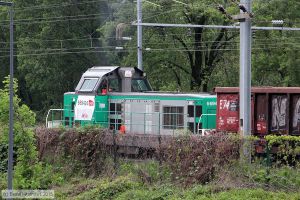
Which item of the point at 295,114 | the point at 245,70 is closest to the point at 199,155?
the point at 245,70

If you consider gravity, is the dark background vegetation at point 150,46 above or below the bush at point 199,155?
above

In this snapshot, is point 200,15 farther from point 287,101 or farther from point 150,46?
point 287,101

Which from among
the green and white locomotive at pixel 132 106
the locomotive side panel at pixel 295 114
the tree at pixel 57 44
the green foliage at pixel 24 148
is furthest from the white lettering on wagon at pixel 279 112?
the tree at pixel 57 44

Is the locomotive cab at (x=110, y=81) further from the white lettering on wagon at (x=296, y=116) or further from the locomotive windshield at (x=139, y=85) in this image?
the white lettering on wagon at (x=296, y=116)

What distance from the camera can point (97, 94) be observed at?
33.6 meters

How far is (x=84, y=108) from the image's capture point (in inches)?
1335

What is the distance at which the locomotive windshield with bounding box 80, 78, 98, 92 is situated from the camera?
33844 mm

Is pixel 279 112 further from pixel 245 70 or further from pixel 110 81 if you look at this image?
pixel 110 81

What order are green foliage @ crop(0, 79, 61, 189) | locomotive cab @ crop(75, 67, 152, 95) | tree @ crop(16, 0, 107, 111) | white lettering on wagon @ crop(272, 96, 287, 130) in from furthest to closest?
tree @ crop(16, 0, 107, 111)
locomotive cab @ crop(75, 67, 152, 95)
white lettering on wagon @ crop(272, 96, 287, 130)
green foliage @ crop(0, 79, 61, 189)

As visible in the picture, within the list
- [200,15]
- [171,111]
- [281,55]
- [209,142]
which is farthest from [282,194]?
[200,15]

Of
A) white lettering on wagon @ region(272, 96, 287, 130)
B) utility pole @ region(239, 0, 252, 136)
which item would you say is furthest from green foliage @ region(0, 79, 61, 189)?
white lettering on wagon @ region(272, 96, 287, 130)

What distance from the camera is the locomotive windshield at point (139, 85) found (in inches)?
1388

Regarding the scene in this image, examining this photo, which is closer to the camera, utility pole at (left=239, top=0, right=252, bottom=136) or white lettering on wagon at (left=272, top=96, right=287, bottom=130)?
utility pole at (left=239, top=0, right=252, bottom=136)

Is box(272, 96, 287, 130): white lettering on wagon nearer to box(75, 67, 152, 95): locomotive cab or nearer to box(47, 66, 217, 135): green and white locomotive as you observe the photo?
box(47, 66, 217, 135): green and white locomotive
